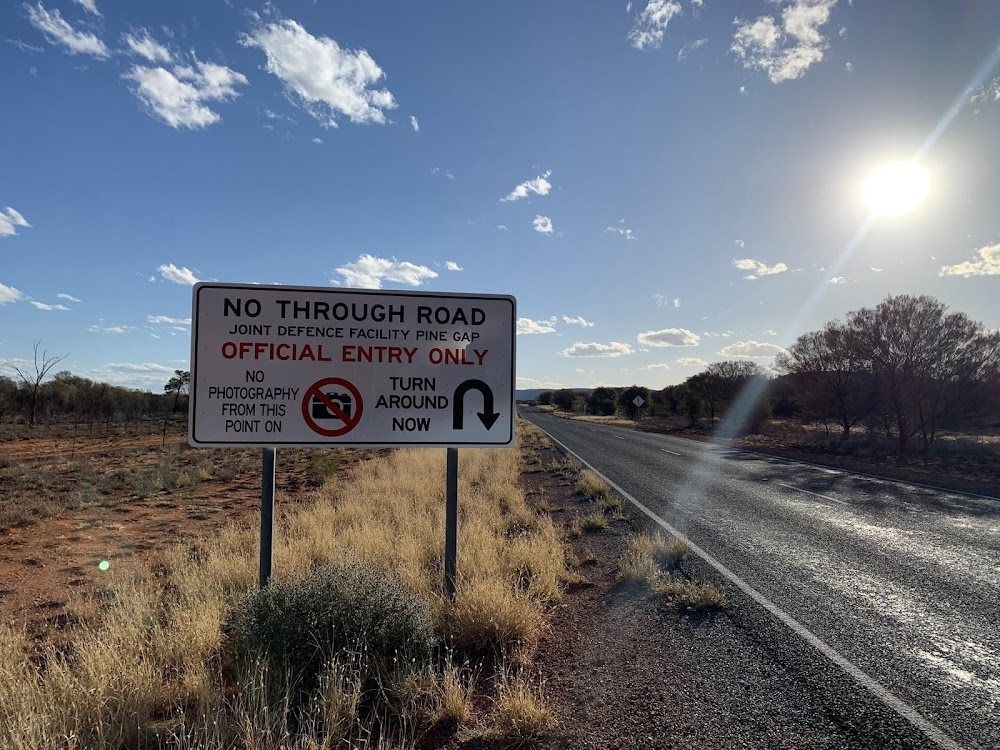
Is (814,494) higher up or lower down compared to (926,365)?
lower down

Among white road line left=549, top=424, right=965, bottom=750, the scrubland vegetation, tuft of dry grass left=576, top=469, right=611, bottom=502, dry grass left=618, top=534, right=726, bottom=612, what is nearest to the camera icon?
dry grass left=618, top=534, right=726, bottom=612

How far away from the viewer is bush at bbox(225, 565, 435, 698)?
3.03 meters

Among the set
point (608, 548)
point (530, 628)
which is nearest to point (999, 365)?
point (608, 548)

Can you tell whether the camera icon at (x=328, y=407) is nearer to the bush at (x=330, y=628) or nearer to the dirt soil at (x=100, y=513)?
the bush at (x=330, y=628)

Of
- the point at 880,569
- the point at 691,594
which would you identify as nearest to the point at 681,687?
the point at 691,594

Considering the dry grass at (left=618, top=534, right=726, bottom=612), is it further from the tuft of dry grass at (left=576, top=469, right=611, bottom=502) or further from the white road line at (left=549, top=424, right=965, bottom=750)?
the tuft of dry grass at (left=576, top=469, right=611, bottom=502)

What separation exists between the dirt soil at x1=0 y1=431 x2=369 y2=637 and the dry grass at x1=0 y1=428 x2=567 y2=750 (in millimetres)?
912

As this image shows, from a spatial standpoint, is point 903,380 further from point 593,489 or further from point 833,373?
point 593,489

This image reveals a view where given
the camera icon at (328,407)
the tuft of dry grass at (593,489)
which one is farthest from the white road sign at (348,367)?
the tuft of dry grass at (593,489)

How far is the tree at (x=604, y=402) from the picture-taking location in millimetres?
90375

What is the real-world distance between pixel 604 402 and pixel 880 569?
88765 mm

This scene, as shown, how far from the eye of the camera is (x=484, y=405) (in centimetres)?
444

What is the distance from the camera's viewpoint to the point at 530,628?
3.82 metres

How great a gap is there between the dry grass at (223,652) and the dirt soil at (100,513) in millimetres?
912
